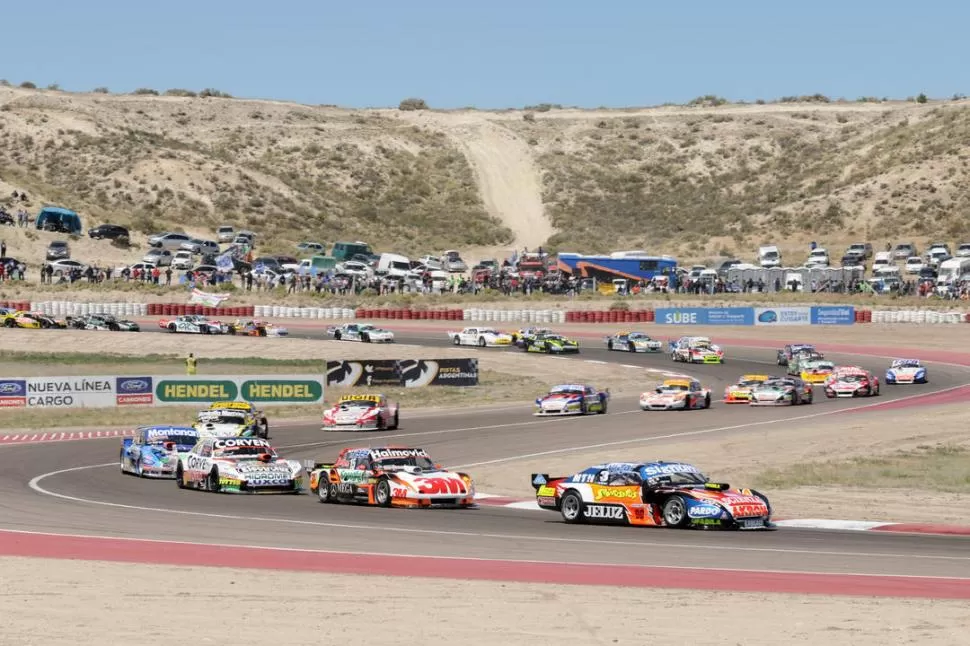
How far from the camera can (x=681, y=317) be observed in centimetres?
7819

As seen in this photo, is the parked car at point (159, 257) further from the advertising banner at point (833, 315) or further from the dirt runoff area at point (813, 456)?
the dirt runoff area at point (813, 456)

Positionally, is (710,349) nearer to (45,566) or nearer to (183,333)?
(183,333)

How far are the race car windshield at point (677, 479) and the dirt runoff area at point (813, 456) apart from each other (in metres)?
2.36

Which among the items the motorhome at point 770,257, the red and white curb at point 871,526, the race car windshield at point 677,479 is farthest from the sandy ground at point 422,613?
the motorhome at point 770,257

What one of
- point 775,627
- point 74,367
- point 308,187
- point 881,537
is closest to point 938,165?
point 308,187

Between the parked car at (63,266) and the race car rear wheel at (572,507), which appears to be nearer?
the race car rear wheel at (572,507)

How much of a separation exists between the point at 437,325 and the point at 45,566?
6149cm

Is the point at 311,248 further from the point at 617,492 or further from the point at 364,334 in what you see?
the point at 617,492

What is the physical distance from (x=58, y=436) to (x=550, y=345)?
28382mm

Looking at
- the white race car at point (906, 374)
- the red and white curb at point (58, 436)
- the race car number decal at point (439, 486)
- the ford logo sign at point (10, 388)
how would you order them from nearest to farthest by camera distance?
the race car number decal at point (439, 486), the red and white curb at point (58, 436), the ford logo sign at point (10, 388), the white race car at point (906, 374)

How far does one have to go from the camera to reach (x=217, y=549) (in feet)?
67.8

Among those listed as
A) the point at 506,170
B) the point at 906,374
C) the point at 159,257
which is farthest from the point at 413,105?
the point at 906,374

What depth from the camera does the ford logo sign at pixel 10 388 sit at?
47625mm

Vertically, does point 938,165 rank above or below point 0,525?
above
